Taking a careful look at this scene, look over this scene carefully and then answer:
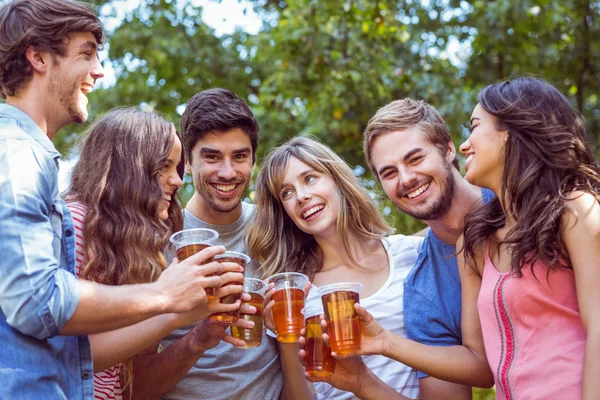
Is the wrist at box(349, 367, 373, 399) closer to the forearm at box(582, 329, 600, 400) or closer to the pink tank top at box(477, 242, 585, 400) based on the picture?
the pink tank top at box(477, 242, 585, 400)

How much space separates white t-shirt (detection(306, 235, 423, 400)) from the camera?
374cm

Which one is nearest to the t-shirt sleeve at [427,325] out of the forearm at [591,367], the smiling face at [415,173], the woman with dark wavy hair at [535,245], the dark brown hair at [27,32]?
the woman with dark wavy hair at [535,245]

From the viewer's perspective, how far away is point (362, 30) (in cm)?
824

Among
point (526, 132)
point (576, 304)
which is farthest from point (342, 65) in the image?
point (576, 304)

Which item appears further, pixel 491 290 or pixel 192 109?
pixel 192 109

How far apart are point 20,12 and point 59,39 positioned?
7.9 inches

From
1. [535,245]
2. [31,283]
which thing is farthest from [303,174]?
[31,283]

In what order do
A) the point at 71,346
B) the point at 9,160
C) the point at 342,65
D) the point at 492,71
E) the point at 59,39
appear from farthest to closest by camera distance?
1. the point at 492,71
2. the point at 342,65
3. the point at 59,39
4. the point at 71,346
5. the point at 9,160

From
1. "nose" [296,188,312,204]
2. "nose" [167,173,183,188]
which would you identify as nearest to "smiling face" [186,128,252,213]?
"nose" [296,188,312,204]

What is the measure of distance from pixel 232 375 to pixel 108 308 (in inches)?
64.3

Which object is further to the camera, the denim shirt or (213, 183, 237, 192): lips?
(213, 183, 237, 192): lips

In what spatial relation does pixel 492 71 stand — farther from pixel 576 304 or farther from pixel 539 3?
pixel 576 304

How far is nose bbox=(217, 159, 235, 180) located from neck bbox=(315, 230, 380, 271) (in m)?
0.69

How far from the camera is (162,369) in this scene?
3488 mm
